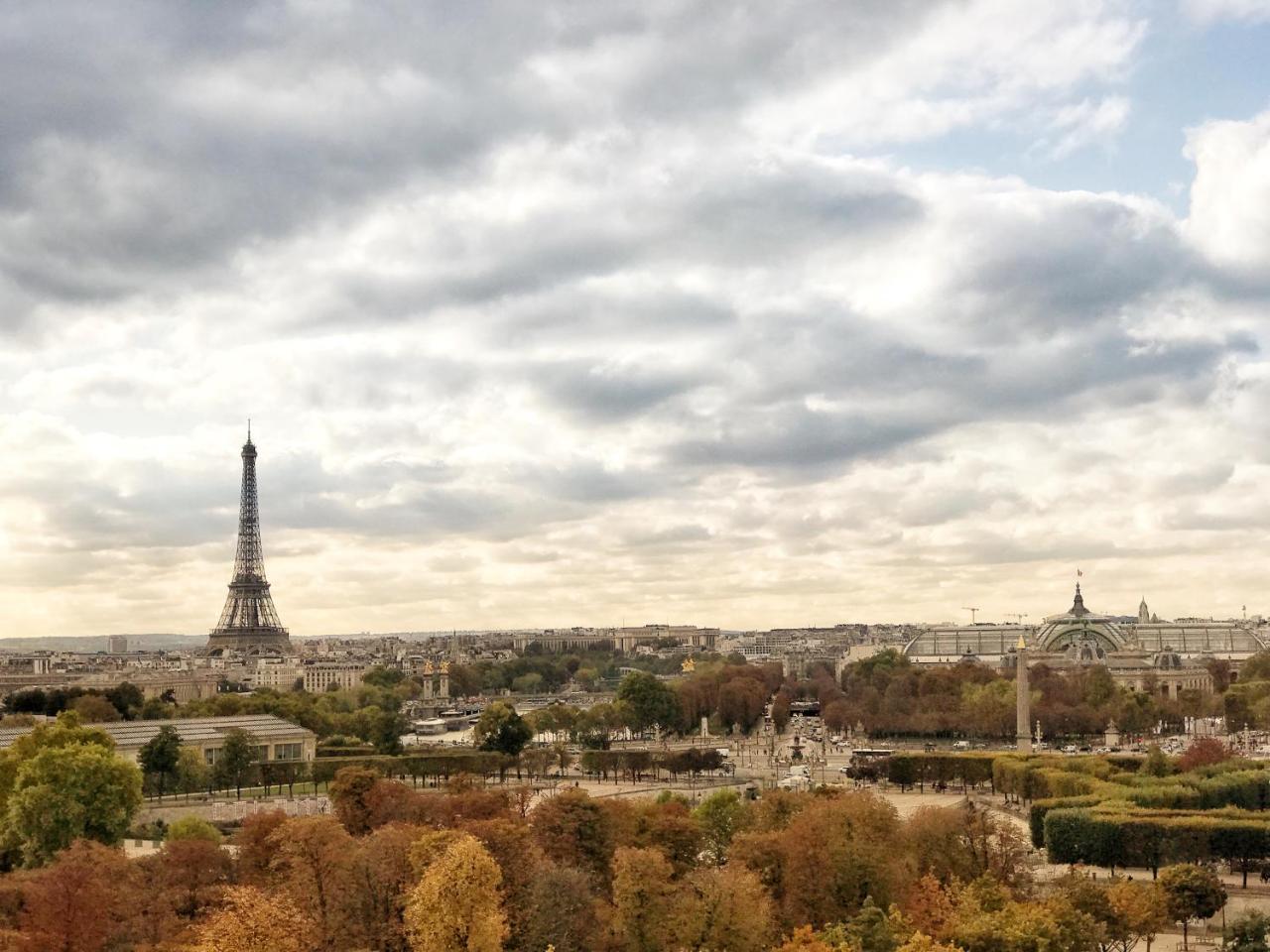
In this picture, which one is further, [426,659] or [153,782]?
[426,659]

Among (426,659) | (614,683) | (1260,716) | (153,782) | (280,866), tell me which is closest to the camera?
(280,866)

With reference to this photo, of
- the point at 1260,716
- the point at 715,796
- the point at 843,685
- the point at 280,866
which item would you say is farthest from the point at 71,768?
the point at 843,685

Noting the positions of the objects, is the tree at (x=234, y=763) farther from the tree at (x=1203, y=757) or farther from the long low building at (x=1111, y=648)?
the long low building at (x=1111, y=648)

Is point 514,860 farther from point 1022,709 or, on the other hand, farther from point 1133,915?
point 1022,709

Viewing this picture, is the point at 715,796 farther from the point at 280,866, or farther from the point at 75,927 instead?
the point at 75,927

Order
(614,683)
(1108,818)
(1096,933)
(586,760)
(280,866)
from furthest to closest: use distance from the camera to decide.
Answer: (614,683) → (586,760) → (1108,818) → (280,866) → (1096,933)

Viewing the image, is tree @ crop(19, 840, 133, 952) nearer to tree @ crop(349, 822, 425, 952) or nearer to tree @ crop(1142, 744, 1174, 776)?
tree @ crop(349, 822, 425, 952)

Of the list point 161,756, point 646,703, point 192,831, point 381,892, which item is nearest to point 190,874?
point 381,892
